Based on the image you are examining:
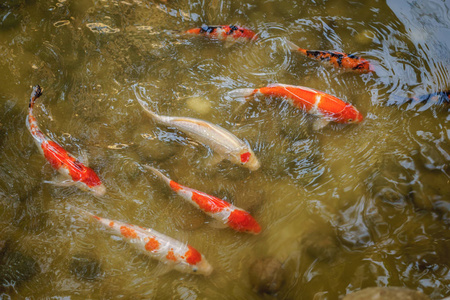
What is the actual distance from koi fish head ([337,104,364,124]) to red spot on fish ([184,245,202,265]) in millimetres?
2105

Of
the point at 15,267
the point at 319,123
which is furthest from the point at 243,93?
the point at 15,267

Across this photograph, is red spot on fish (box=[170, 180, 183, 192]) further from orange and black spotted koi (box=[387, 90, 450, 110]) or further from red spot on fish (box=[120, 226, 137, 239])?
orange and black spotted koi (box=[387, 90, 450, 110])

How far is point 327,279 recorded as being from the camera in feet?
9.96

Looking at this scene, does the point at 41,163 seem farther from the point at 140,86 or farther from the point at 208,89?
the point at 208,89

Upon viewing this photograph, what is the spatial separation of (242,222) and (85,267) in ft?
5.06

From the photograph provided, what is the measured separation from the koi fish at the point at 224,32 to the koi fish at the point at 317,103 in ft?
2.81

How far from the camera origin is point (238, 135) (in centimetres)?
386

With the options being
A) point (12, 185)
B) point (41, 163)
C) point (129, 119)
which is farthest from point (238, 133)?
point (12, 185)

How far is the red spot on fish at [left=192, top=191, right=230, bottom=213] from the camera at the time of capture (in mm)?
3352

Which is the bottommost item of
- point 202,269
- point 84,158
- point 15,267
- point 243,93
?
point 15,267

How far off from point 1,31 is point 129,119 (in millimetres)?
2216

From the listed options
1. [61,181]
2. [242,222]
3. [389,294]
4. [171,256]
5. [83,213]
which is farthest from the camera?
[61,181]

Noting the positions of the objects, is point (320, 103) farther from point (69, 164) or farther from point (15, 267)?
point (15, 267)

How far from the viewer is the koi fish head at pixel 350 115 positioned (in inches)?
148
